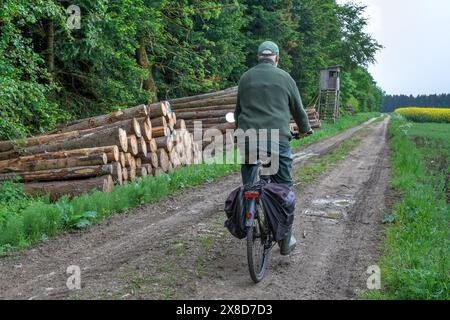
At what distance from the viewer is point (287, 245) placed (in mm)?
5707

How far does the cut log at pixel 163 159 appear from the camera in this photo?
11289mm

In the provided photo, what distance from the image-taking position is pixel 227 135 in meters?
15.8

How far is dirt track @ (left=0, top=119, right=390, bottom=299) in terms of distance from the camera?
475 cm

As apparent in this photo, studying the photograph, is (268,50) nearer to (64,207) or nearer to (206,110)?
(64,207)

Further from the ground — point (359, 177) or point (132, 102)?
point (132, 102)

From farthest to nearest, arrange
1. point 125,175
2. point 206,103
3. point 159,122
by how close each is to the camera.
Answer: point 206,103
point 159,122
point 125,175

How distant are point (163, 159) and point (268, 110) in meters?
6.35

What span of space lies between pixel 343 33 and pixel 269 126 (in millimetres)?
45819

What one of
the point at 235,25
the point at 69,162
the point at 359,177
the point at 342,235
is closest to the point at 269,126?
the point at 342,235

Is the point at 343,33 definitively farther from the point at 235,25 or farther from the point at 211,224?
the point at 211,224

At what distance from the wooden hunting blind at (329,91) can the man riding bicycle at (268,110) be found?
110ft

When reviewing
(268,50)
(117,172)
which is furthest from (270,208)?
(117,172)

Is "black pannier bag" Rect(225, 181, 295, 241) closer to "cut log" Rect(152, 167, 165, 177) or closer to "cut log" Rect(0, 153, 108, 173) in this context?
"cut log" Rect(0, 153, 108, 173)

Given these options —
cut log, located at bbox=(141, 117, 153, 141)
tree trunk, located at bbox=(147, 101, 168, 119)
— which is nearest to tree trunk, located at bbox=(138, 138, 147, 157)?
cut log, located at bbox=(141, 117, 153, 141)
